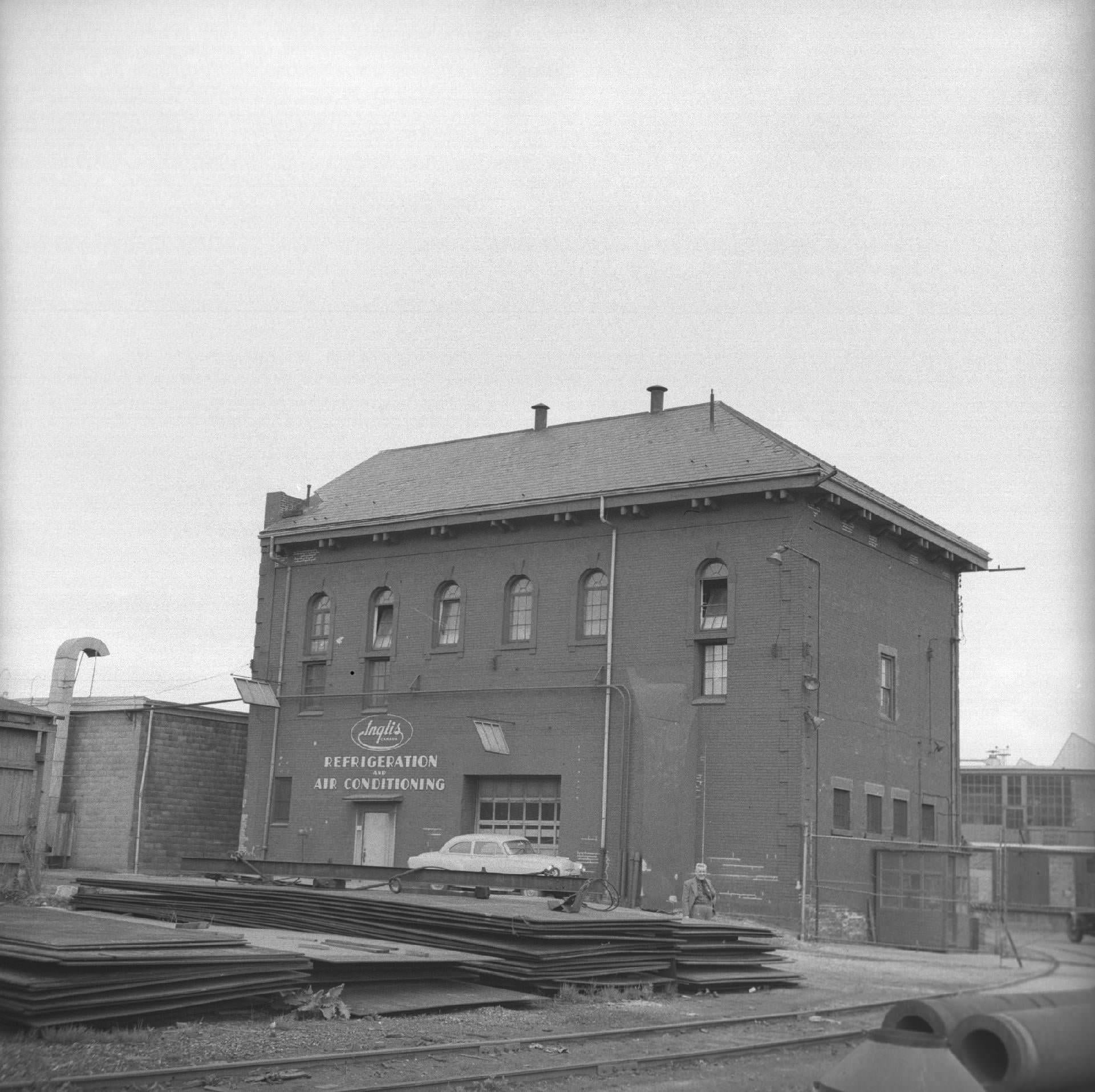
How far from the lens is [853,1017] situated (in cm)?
1605

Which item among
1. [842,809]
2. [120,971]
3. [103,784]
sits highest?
[842,809]

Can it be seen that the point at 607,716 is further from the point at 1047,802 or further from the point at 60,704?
the point at 1047,802

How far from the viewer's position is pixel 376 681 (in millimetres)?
34062

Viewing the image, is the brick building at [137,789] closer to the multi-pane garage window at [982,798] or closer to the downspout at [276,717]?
the downspout at [276,717]

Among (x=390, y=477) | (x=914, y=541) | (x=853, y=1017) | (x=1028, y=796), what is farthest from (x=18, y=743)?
(x=1028, y=796)

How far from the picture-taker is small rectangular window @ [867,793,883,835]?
30.0m

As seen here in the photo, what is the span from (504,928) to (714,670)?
14.0 metres

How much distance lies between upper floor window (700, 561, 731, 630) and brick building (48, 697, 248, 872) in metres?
14.6

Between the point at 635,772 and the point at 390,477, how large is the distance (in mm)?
12574

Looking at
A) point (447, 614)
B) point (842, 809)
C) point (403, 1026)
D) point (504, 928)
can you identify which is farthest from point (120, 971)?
point (447, 614)

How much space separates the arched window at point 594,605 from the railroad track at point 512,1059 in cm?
1584

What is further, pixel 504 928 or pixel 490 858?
pixel 490 858

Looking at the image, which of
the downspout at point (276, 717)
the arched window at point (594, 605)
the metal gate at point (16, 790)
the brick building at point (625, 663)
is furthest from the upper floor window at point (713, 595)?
the metal gate at point (16, 790)

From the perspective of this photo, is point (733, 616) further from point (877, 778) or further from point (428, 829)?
point (428, 829)
